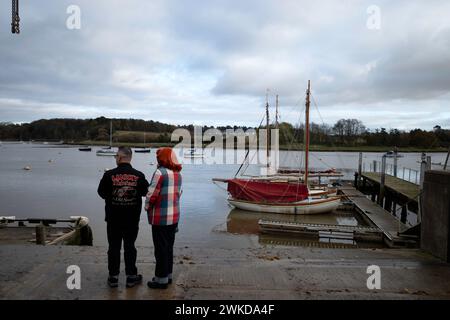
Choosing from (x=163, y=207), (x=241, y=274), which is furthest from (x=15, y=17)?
(x=241, y=274)

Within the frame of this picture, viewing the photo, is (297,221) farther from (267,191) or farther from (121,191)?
(121,191)

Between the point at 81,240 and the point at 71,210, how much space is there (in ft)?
43.6

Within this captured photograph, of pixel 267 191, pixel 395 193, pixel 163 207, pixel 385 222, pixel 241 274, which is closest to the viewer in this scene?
pixel 163 207

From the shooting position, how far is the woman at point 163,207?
16.5 feet

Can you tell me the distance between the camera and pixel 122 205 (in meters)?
5.05

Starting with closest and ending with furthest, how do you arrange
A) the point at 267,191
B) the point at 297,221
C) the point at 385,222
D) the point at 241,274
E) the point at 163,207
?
the point at 163,207 < the point at 241,274 < the point at 385,222 < the point at 297,221 < the point at 267,191

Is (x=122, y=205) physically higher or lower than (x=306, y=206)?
higher

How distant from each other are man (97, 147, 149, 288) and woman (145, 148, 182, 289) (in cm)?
21

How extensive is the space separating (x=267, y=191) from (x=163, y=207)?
879 inches

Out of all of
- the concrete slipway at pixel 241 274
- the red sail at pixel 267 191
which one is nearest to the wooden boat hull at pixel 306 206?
the red sail at pixel 267 191

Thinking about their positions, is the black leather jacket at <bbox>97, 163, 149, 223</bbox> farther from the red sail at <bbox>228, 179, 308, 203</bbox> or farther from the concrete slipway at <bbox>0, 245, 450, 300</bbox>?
the red sail at <bbox>228, 179, 308, 203</bbox>

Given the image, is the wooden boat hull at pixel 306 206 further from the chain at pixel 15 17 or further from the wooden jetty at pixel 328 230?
the chain at pixel 15 17
